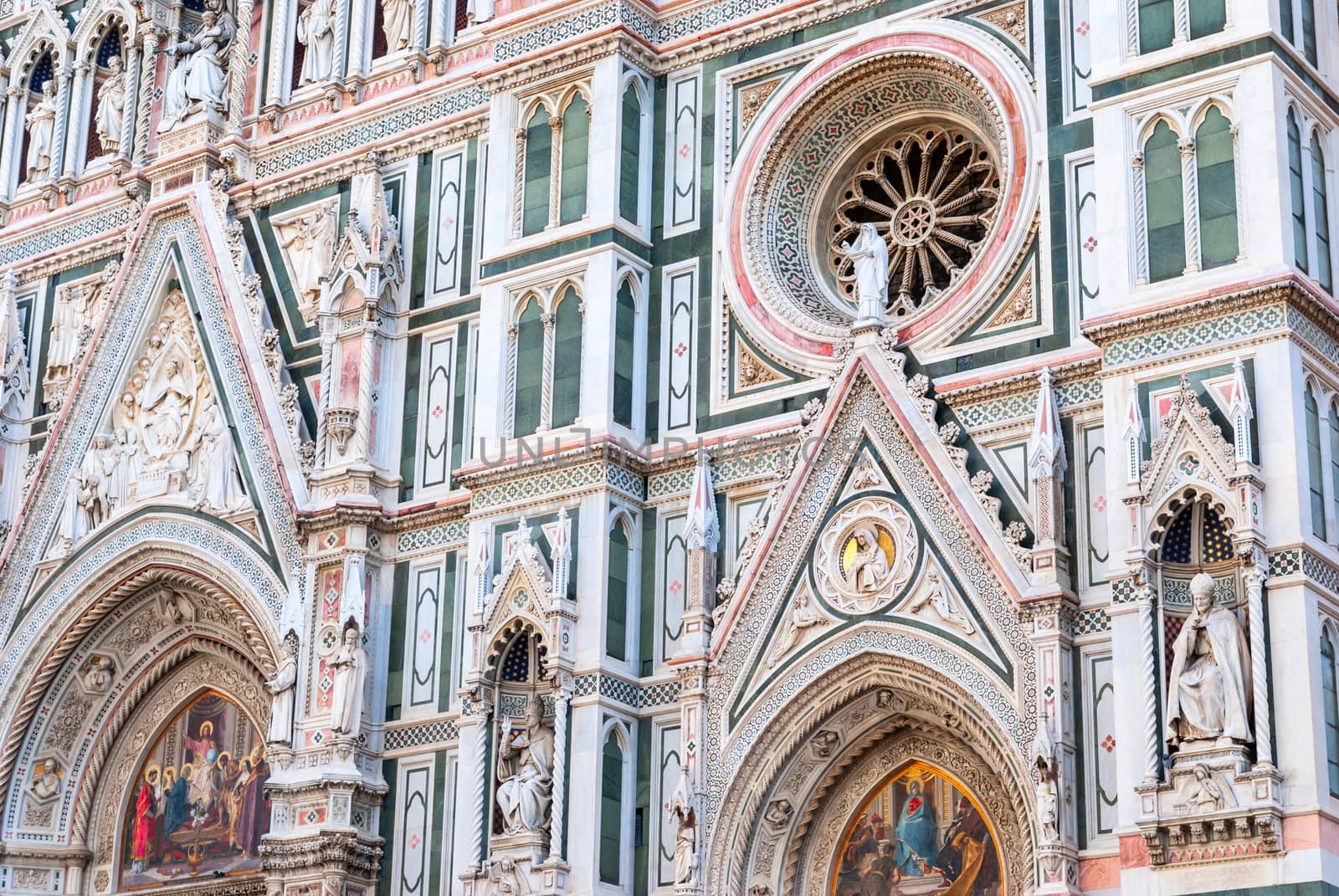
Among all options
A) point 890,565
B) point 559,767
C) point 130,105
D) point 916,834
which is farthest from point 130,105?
point 916,834

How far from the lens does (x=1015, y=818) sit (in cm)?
1984

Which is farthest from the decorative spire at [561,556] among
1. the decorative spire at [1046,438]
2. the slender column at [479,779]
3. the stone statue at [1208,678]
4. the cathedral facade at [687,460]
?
the stone statue at [1208,678]

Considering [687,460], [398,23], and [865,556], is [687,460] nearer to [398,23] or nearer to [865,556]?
[865,556]

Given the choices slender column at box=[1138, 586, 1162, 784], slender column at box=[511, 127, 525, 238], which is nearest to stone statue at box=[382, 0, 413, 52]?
slender column at box=[511, 127, 525, 238]

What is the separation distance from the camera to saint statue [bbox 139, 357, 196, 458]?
2623 centimetres

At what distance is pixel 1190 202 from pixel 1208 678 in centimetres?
386

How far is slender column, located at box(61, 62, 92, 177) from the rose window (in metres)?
10.7

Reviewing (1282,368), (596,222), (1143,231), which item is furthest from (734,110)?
(1282,368)

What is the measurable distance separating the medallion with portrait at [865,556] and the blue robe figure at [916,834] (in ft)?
5.34

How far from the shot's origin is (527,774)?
21.4m

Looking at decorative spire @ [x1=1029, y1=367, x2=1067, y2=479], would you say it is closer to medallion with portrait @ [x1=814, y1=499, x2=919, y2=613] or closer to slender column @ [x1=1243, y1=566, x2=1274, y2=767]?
medallion with portrait @ [x1=814, y1=499, x2=919, y2=613]

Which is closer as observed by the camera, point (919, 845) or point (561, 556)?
point (919, 845)

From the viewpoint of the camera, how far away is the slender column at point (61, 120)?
29281 mm

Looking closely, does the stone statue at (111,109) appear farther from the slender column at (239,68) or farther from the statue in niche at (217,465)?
the statue in niche at (217,465)
